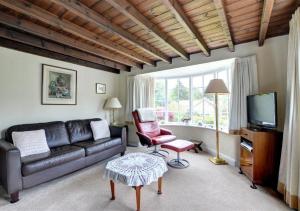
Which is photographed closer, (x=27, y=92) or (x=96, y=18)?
(x=96, y=18)

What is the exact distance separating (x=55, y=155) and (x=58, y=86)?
1695 mm

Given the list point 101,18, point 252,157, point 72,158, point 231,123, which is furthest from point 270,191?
point 101,18

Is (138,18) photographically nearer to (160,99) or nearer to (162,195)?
(162,195)

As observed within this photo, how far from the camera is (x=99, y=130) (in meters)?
3.61

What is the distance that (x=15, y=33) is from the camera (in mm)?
2578

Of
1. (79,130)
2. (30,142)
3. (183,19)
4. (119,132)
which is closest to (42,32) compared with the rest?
(30,142)

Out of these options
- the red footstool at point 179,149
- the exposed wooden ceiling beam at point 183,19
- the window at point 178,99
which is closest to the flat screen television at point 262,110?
the red footstool at point 179,149

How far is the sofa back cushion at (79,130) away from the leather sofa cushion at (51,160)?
1.98 feet

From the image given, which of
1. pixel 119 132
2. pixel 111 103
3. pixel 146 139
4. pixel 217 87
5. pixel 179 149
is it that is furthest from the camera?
pixel 111 103

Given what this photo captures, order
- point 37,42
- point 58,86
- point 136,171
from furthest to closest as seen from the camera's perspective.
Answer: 1. point 58,86
2. point 37,42
3. point 136,171

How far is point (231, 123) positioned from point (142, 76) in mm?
2715

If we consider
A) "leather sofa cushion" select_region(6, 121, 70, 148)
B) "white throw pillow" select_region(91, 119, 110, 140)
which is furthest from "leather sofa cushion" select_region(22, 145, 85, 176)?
"white throw pillow" select_region(91, 119, 110, 140)

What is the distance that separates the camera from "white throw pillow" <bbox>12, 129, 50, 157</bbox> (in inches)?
95.7

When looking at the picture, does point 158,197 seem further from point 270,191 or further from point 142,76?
point 142,76
